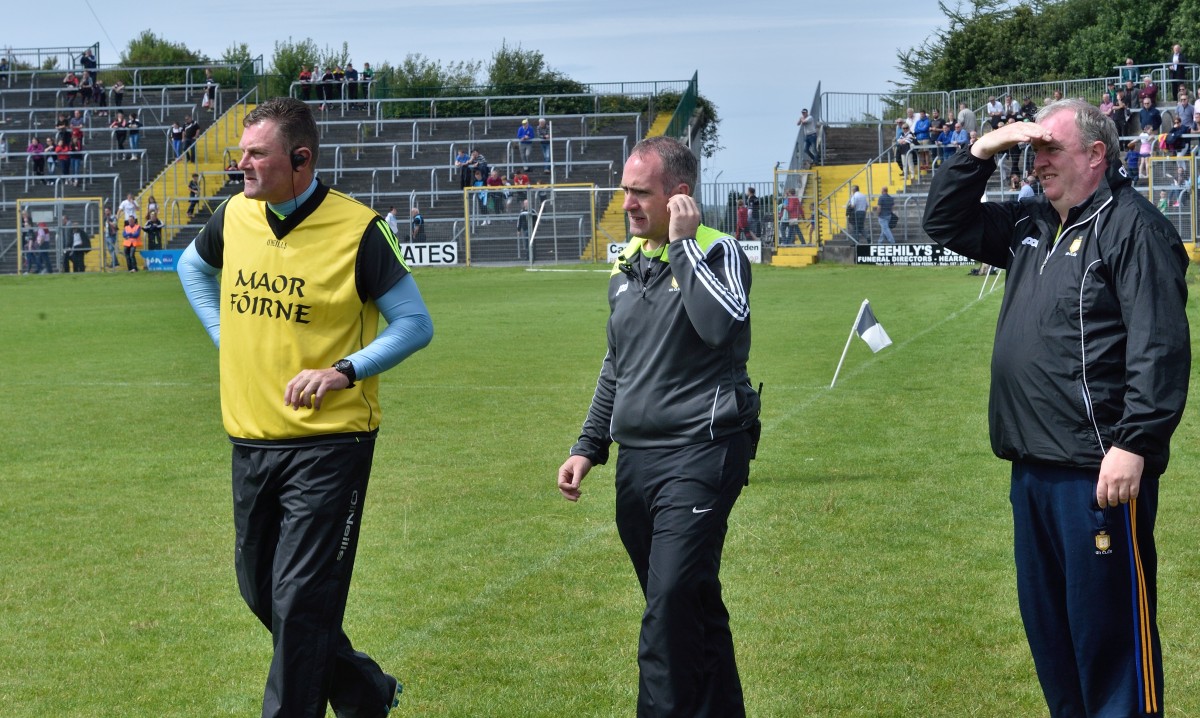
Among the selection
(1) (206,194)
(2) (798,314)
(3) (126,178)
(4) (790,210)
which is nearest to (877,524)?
(2) (798,314)

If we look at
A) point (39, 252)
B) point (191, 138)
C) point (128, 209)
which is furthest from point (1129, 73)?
point (39, 252)

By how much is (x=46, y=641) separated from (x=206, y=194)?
142ft

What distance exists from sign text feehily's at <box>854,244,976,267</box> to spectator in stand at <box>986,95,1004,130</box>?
633 centimetres

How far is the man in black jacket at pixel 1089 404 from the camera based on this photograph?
4250 mm

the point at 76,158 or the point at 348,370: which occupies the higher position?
the point at 76,158

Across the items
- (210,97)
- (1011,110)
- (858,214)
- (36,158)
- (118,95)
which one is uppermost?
(118,95)

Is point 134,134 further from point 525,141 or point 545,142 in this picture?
point 545,142

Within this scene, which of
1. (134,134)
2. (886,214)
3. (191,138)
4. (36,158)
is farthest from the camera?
(134,134)

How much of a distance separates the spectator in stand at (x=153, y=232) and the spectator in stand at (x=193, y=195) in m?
1.66

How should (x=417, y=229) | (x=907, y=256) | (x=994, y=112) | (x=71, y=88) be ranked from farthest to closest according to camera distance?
(x=71, y=88), (x=994, y=112), (x=417, y=229), (x=907, y=256)

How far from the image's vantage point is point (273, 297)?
16.4 feet

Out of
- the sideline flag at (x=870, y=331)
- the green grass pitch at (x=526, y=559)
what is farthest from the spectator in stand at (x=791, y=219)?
the sideline flag at (x=870, y=331)

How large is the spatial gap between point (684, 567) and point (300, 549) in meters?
1.27

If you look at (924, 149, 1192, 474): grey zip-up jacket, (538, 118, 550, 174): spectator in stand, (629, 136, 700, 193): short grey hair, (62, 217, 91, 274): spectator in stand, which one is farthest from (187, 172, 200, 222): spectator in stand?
(924, 149, 1192, 474): grey zip-up jacket
